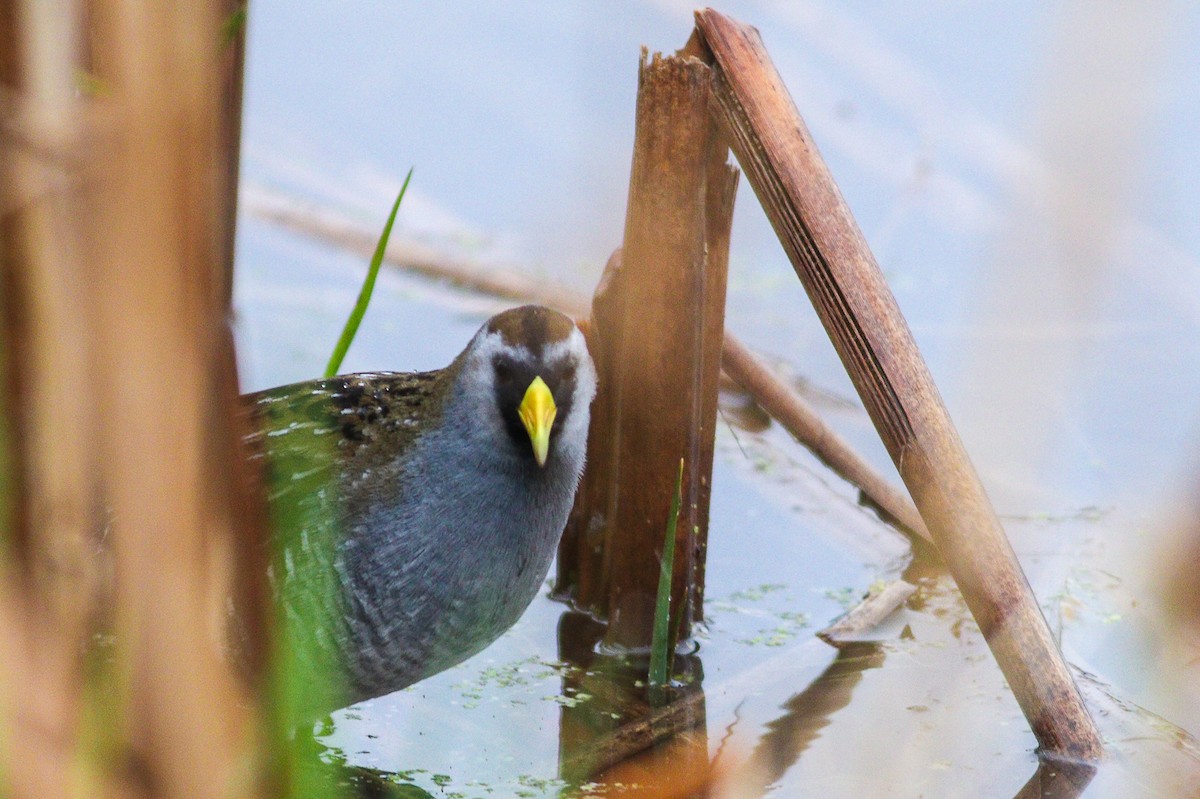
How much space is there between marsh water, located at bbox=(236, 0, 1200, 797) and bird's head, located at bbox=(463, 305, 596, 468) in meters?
0.13

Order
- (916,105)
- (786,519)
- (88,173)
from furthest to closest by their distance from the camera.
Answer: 1. (916,105)
2. (786,519)
3. (88,173)

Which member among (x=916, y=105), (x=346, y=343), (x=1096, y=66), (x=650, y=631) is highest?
(x=916, y=105)

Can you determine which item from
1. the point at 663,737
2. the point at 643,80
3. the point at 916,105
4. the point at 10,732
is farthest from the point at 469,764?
the point at 916,105

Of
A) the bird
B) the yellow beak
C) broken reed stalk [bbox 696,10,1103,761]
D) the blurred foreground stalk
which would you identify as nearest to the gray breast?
the bird

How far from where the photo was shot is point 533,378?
84.0 inches

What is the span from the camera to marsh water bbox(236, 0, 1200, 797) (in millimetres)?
1236

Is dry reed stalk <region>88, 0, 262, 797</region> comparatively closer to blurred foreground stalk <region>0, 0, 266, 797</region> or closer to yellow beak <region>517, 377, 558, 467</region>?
blurred foreground stalk <region>0, 0, 266, 797</region>

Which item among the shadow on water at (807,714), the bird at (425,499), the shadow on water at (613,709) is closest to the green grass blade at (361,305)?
the bird at (425,499)

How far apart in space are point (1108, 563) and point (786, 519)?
792 mm

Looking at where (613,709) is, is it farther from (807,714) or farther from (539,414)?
(539,414)

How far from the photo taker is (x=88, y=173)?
789 mm

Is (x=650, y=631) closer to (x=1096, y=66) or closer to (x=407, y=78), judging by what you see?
(x=1096, y=66)

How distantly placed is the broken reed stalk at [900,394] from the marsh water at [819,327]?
15cm

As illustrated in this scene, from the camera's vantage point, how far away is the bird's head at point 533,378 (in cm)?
212
